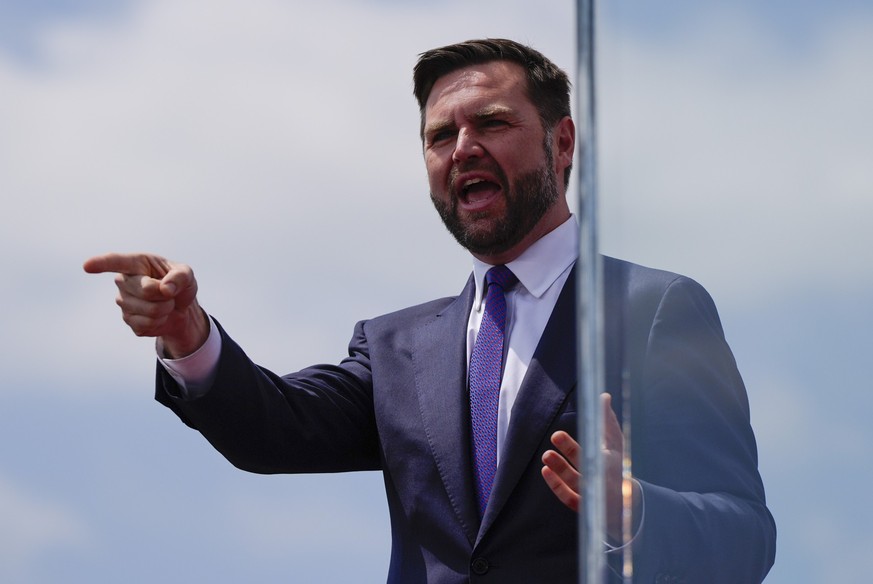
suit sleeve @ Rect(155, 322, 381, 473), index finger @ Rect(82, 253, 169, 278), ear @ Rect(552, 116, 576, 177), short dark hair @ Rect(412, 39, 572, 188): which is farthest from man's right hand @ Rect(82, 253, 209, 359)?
ear @ Rect(552, 116, 576, 177)

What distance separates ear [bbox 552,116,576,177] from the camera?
3.56 meters

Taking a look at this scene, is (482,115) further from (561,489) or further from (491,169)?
(561,489)

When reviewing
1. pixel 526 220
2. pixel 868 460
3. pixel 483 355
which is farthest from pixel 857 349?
pixel 526 220

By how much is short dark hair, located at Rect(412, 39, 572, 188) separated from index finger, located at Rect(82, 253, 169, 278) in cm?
115

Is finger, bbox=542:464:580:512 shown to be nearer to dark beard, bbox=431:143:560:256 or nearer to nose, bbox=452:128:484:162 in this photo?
dark beard, bbox=431:143:560:256

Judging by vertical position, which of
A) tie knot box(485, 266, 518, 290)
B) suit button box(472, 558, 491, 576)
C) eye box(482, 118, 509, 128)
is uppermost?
eye box(482, 118, 509, 128)

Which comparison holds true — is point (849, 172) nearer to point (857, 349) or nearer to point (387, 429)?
point (857, 349)

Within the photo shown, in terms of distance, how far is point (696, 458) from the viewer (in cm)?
152

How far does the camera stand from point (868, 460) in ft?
4.52

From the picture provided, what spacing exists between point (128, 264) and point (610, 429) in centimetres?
151

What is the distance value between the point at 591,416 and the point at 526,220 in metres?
2.07

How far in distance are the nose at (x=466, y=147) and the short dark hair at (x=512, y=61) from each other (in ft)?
0.94

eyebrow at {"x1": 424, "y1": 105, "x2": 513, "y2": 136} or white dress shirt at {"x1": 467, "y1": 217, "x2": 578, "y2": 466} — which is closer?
white dress shirt at {"x1": 467, "y1": 217, "x2": 578, "y2": 466}

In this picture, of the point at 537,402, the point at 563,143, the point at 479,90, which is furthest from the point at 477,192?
the point at 537,402
